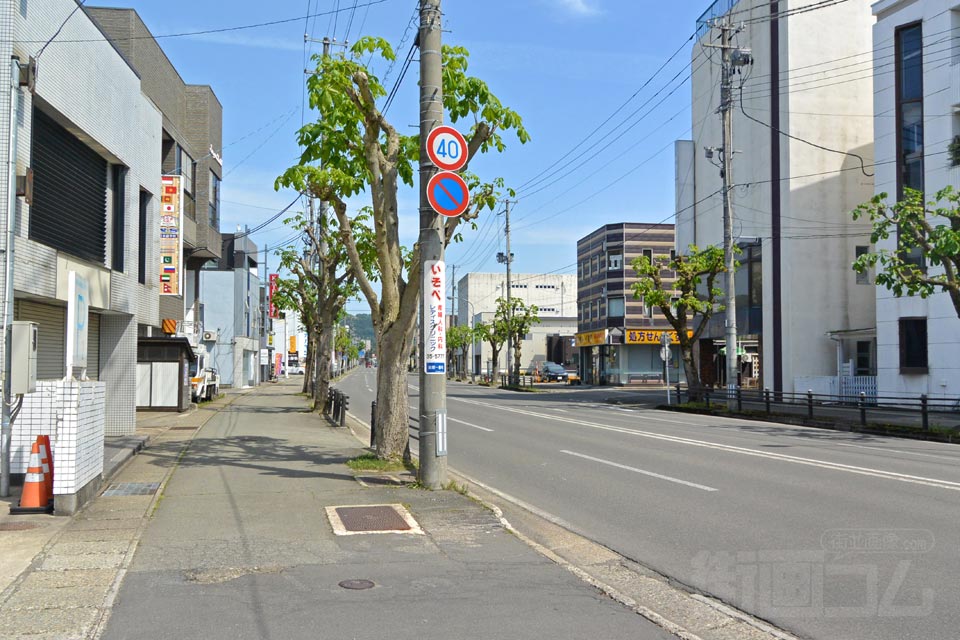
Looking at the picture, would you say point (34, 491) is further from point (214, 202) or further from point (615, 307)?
point (615, 307)

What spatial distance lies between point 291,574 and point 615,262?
7148 cm

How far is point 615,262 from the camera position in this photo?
252ft

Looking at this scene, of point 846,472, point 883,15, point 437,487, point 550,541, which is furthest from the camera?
point 883,15

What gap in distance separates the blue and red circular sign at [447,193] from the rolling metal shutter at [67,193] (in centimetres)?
741

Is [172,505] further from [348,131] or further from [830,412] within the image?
[830,412]

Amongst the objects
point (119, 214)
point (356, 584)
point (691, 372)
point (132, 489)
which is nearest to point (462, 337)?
point (691, 372)

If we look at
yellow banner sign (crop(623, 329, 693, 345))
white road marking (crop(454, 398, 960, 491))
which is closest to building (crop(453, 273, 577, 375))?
yellow banner sign (crop(623, 329, 693, 345))

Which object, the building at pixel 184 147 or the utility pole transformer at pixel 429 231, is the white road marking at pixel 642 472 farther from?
the building at pixel 184 147

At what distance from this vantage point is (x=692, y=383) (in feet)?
116

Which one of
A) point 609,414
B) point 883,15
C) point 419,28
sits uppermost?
point 883,15

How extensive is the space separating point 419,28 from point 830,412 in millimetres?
24219

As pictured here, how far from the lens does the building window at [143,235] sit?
21203mm

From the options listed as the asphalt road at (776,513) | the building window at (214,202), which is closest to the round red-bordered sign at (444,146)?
the asphalt road at (776,513)

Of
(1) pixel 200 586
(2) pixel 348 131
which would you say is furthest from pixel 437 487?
(2) pixel 348 131
